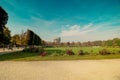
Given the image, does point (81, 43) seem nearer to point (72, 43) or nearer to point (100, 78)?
point (72, 43)

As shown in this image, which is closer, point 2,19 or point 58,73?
point 58,73

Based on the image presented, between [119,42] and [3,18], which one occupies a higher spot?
[3,18]

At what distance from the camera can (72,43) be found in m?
117

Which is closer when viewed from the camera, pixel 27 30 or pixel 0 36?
pixel 0 36

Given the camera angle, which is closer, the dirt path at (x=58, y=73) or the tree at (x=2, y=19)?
the dirt path at (x=58, y=73)

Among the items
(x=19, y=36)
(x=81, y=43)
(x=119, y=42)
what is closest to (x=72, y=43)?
(x=81, y=43)

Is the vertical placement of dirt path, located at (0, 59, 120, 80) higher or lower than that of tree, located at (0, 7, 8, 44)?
lower

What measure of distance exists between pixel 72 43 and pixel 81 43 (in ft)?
26.8

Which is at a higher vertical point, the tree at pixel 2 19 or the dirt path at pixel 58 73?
the tree at pixel 2 19

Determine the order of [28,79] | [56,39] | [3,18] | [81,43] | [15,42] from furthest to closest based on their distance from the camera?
1. [56,39]
2. [81,43]
3. [15,42]
4. [3,18]
5. [28,79]

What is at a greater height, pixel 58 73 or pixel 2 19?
pixel 2 19

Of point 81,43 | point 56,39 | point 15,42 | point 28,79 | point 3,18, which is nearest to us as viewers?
point 28,79

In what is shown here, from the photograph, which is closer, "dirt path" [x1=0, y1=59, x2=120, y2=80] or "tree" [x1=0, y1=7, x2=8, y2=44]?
"dirt path" [x1=0, y1=59, x2=120, y2=80]

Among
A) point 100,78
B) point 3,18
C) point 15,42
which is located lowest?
point 100,78
